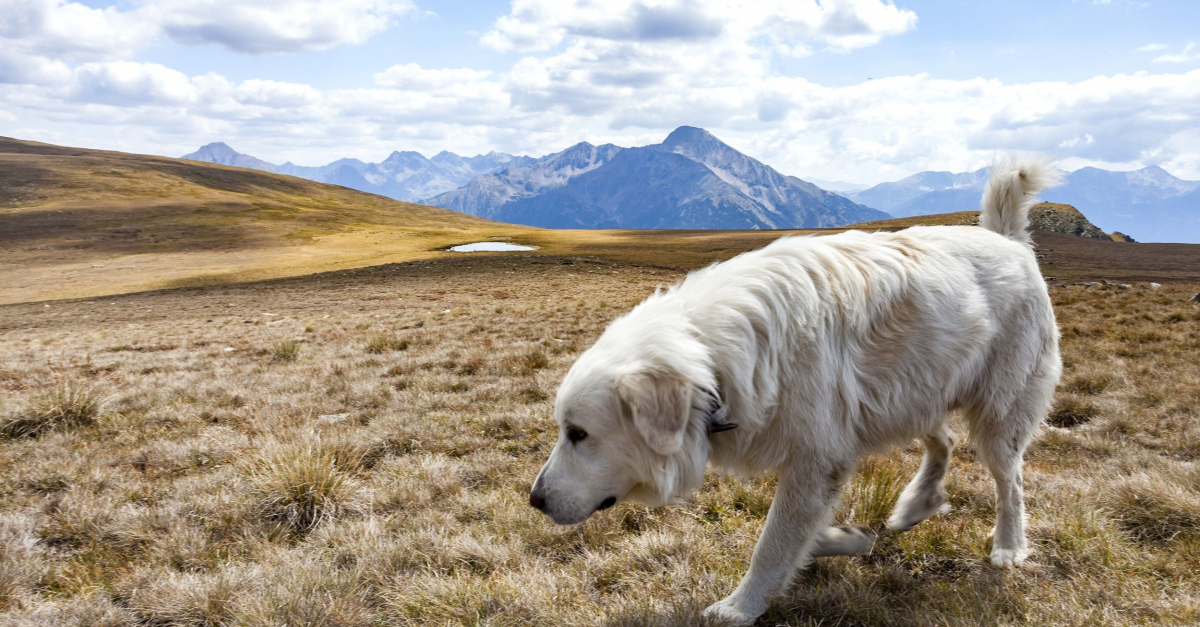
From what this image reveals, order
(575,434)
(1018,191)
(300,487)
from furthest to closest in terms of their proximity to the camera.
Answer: (300,487) → (1018,191) → (575,434)

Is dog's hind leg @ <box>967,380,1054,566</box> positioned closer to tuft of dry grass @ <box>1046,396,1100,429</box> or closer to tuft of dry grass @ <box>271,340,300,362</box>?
tuft of dry grass @ <box>1046,396,1100,429</box>

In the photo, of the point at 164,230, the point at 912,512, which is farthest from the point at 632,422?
the point at 164,230

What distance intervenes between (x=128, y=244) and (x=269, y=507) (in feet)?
258

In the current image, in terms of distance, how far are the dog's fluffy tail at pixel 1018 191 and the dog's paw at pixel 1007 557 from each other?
78.8 inches

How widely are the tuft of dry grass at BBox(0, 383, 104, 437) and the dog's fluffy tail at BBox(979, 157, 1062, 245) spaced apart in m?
8.60

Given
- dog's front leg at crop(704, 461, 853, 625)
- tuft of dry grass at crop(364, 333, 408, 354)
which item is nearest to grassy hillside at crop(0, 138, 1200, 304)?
tuft of dry grass at crop(364, 333, 408, 354)

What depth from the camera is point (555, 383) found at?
312 inches

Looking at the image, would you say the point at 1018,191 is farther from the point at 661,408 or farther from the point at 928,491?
the point at 661,408

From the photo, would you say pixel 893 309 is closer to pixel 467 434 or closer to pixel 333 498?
pixel 333 498

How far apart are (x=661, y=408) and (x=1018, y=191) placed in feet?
10.3

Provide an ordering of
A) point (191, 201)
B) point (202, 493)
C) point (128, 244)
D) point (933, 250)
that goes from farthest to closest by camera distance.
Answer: point (191, 201) → point (128, 244) → point (202, 493) → point (933, 250)

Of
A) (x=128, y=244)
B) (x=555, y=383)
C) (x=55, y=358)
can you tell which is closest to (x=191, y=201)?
(x=128, y=244)

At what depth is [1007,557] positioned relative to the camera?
11.1ft

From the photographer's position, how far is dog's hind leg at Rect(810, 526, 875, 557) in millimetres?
3377
